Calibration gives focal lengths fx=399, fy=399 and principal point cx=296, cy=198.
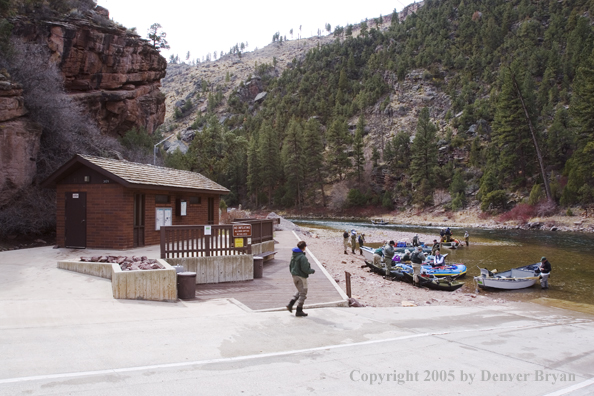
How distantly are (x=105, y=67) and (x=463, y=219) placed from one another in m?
49.3

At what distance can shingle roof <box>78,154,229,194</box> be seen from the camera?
1660 centimetres

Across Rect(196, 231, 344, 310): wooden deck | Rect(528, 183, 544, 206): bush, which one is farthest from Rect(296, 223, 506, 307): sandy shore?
Rect(528, 183, 544, 206): bush

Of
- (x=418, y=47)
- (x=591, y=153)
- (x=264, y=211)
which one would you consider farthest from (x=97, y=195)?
(x=418, y=47)

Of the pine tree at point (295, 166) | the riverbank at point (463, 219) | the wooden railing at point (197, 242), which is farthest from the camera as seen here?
the pine tree at point (295, 166)

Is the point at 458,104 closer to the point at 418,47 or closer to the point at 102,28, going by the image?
the point at 418,47

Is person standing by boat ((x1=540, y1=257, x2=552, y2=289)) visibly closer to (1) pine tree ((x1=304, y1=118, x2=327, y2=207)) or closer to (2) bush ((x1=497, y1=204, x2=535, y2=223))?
(2) bush ((x1=497, y1=204, x2=535, y2=223))

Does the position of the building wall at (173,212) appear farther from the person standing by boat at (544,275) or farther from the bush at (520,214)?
the bush at (520,214)

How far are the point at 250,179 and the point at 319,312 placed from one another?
255 feet

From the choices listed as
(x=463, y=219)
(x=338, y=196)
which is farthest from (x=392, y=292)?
(x=338, y=196)

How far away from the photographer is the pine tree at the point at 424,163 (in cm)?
7056

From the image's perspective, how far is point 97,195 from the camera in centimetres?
1680

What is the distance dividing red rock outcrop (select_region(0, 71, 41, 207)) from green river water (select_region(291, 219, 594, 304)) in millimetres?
23422

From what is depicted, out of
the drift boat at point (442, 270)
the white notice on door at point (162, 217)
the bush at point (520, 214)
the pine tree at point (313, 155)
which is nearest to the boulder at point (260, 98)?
the pine tree at point (313, 155)

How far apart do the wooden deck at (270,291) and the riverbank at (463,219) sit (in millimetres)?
40690
